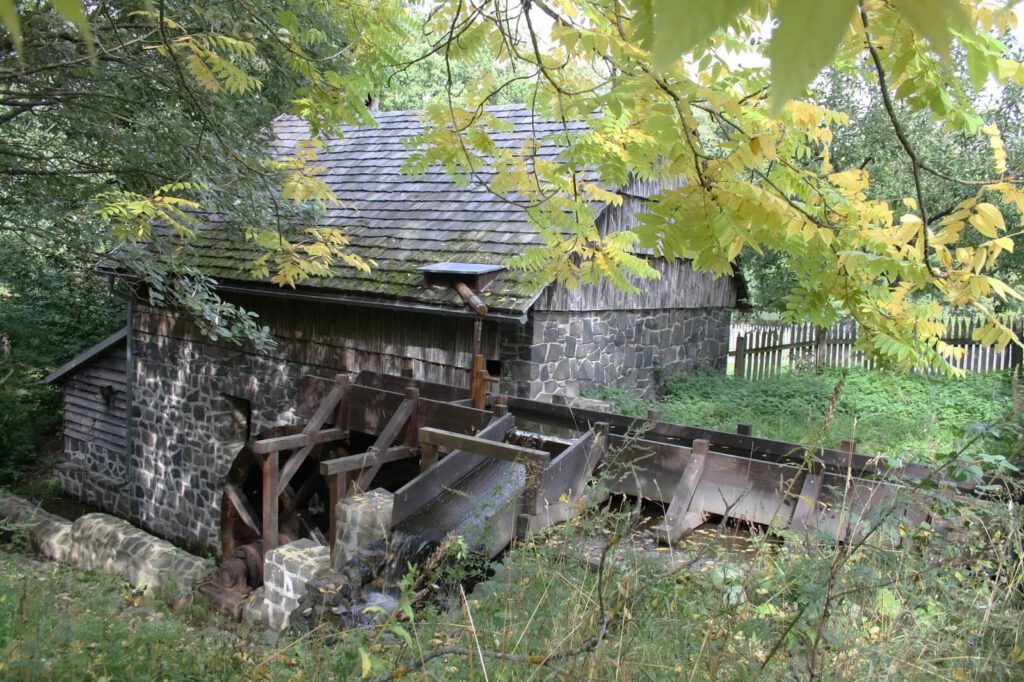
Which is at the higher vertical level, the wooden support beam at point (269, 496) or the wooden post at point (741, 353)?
the wooden post at point (741, 353)

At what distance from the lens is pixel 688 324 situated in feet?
36.0

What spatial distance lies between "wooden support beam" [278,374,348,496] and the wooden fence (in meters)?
7.70

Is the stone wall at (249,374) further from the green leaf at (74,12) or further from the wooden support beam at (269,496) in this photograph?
the green leaf at (74,12)

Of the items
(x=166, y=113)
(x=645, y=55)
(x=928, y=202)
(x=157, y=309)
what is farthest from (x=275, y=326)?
(x=928, y=202)

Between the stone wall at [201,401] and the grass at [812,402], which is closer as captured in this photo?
the grass at [812,402]

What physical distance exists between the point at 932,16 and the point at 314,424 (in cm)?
692

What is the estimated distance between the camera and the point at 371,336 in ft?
28.8

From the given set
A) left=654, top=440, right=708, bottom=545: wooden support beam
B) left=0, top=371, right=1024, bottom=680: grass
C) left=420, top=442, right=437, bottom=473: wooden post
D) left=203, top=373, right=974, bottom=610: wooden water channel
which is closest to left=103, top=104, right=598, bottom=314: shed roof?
left=203, top=373, right=974, bottom=610: wooden water channel

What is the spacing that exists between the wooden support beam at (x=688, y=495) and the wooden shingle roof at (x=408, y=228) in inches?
104

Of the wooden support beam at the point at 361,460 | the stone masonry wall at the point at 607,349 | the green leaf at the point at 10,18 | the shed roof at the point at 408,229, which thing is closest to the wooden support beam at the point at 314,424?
the wooden support beam at the point at 361,460

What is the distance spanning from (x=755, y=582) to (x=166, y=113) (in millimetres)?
6885

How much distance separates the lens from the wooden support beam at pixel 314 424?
675 cm

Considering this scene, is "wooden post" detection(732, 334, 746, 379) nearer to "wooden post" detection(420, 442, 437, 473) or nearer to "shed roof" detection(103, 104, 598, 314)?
"shed roof" detection(103, 104, 598, 314)

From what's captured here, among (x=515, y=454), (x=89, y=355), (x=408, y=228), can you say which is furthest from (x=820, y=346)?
(x=89, y=355)
